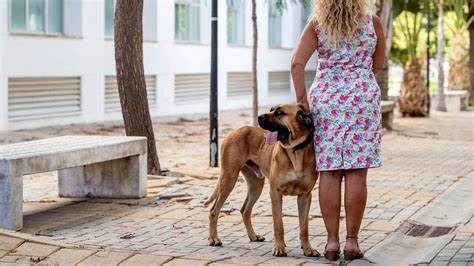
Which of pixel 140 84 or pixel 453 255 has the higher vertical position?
pixel 140 84

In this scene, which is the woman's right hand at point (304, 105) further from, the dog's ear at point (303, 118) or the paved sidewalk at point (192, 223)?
the paved sidewalk at point (192, 223)

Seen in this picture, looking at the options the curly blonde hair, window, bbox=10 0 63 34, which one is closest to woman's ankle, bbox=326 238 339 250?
the curly blonde hair

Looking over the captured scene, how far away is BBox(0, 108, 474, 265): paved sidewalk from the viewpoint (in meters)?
7.12

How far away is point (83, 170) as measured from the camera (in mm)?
10422

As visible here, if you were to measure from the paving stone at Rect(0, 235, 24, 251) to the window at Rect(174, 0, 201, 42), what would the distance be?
69.9 ft

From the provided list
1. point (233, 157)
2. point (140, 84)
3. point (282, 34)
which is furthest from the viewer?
point (282, 34)

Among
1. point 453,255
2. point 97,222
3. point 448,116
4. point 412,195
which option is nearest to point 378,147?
point 453,255

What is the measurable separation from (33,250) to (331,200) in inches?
83.1

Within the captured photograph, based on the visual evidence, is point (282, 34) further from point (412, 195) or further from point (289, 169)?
point (289, 169)

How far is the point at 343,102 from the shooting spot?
6.93 m

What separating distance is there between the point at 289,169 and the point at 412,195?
401 cm

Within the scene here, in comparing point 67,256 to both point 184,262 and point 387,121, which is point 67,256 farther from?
point 387,121

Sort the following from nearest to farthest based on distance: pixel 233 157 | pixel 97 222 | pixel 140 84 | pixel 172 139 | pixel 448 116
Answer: pixel 233 157
pixel 97 222
pixel 140 84
pixel 172 139
pixel 448 116

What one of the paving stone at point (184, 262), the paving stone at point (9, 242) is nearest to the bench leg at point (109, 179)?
the paving stone at point (9, 242)
